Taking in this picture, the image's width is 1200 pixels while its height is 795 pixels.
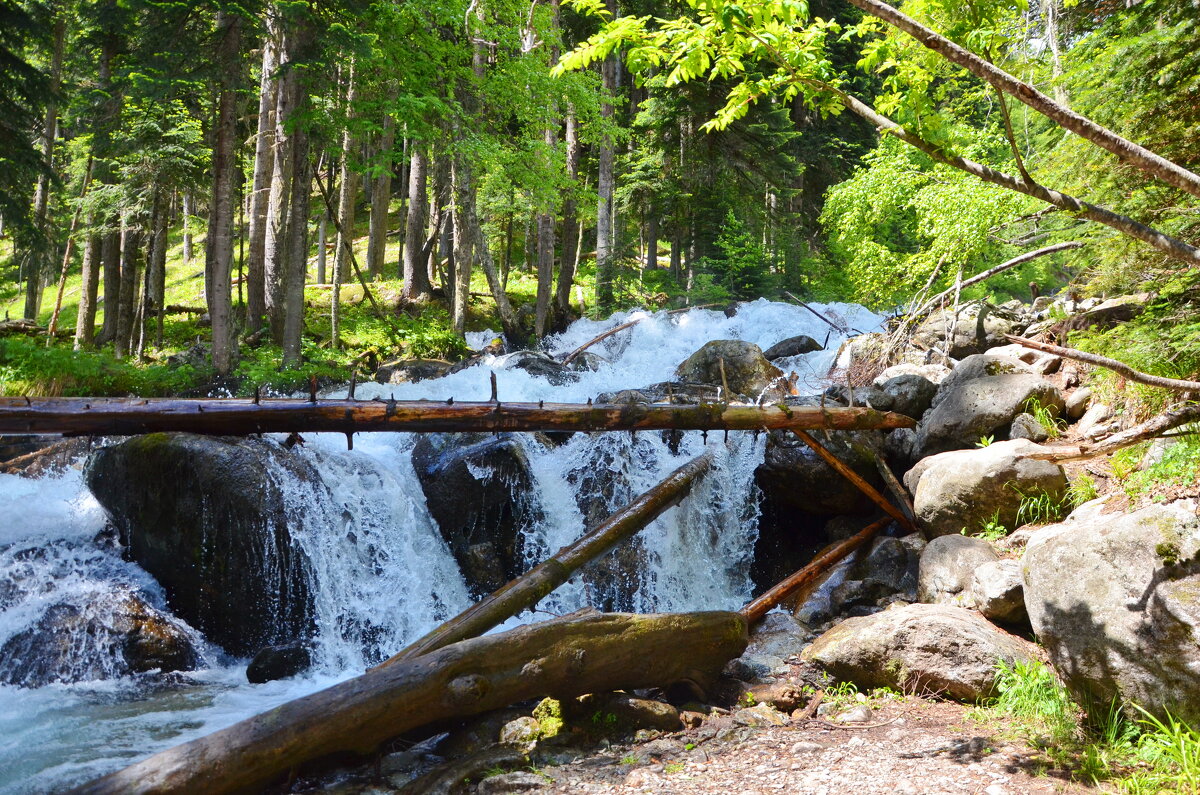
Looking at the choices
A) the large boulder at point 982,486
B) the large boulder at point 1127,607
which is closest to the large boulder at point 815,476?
the large boulder at point 982,486

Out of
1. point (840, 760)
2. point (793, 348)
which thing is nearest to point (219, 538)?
point (840, 760)

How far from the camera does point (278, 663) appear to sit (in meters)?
7.27

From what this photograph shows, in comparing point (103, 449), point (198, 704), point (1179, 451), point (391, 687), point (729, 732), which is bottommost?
point (198, 704)

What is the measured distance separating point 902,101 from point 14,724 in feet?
26.8

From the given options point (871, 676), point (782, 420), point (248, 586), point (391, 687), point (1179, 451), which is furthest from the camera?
point (782, 420)

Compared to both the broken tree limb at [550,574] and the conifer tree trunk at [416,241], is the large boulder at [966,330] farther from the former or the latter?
the conifer tree trunk at [416,241]

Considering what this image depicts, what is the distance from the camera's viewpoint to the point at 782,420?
8508mm

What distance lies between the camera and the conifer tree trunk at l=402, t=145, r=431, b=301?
20828 mm

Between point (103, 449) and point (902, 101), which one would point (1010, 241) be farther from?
point (103, 449)

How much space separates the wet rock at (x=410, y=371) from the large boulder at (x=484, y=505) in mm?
5770

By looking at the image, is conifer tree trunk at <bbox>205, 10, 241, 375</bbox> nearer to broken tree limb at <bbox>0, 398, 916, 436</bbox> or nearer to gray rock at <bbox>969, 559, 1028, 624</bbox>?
broken tree limb at <bbox>0, 398, 916, 436</bbox>

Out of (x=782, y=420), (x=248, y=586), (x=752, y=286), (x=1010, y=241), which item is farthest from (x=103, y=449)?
(x=752, y=286)

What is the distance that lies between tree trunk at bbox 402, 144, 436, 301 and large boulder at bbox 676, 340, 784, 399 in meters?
10.2

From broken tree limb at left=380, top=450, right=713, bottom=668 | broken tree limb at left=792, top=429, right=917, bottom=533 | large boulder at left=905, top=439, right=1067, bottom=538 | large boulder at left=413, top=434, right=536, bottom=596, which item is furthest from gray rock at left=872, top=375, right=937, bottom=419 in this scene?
large boulder at left=413, top=434, right=536, bottom=596
